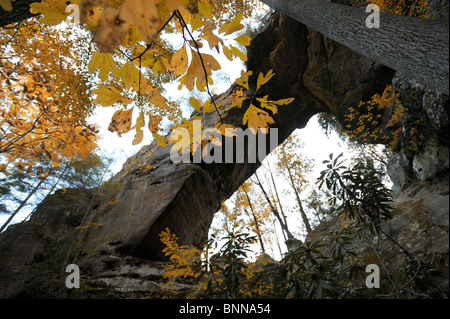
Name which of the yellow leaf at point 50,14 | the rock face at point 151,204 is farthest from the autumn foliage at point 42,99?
the rock face at point 151,204

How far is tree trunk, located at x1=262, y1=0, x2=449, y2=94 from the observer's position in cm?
94

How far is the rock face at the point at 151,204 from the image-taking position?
14.5ft

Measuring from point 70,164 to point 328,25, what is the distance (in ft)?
28.3

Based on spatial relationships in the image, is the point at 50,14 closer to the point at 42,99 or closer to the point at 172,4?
the point at 172,4

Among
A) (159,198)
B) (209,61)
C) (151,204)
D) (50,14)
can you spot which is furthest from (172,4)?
(151,204)

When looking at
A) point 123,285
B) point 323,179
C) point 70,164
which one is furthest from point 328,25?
point 70,164

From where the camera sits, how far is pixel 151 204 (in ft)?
18.8

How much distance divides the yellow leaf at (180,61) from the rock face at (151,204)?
441 centimetres

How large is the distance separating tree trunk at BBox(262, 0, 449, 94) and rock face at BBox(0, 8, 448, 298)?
4.38 metres

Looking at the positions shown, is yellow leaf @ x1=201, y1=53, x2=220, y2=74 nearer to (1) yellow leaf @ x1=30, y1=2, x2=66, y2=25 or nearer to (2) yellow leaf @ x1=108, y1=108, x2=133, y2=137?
(2) yellow leaf @ x1=108, y1=108, x2=133, y2=137

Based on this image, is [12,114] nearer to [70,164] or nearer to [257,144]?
[70,164]

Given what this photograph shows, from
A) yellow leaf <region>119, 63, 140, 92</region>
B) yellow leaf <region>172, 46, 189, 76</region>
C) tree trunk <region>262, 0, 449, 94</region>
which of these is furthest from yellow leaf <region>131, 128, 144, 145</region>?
tree trunk <region>262, 0, 449, 94</region>

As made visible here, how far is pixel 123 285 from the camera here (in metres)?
4.03

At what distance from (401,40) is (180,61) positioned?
136 centimetres
